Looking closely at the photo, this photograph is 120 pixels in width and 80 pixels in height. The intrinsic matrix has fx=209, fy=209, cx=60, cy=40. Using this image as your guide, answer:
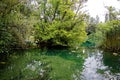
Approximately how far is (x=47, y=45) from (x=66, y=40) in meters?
2.28

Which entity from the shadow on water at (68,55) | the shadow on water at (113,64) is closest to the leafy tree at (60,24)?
the shadow on water at (68,55)

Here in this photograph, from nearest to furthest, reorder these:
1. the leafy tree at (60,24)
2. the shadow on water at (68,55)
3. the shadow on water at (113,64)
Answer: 1. the shadow on water at (113,64)
2. the shadow on water at (68,55)
3. the leafy tree at (60,24)

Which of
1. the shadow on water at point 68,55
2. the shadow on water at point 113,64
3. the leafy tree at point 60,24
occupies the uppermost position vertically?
the leafy tree at point 60,24

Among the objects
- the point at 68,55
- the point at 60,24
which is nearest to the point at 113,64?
the point at 68,55

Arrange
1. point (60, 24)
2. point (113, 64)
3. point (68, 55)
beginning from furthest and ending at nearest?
point (60, 24) < point (68, 55) < point (113, 64)

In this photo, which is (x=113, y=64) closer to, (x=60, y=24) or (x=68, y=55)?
(x=68, y=55)

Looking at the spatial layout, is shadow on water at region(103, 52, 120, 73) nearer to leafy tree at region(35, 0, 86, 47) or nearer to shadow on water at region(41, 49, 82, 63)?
shadow on water at region(41, 49, 82, 63)

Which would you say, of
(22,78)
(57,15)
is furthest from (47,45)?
(22,78)

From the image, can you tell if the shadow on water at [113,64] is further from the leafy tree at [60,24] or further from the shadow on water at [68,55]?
the leafy tree at [60,24]

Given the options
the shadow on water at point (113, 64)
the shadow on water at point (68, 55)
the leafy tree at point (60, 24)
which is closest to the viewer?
the shadow on water at point (113, 64)

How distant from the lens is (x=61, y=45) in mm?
24094

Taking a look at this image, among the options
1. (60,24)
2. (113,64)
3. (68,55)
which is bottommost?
(68,55)

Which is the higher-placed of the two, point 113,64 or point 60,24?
point 60,24

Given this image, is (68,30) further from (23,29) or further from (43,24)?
(23,29)
